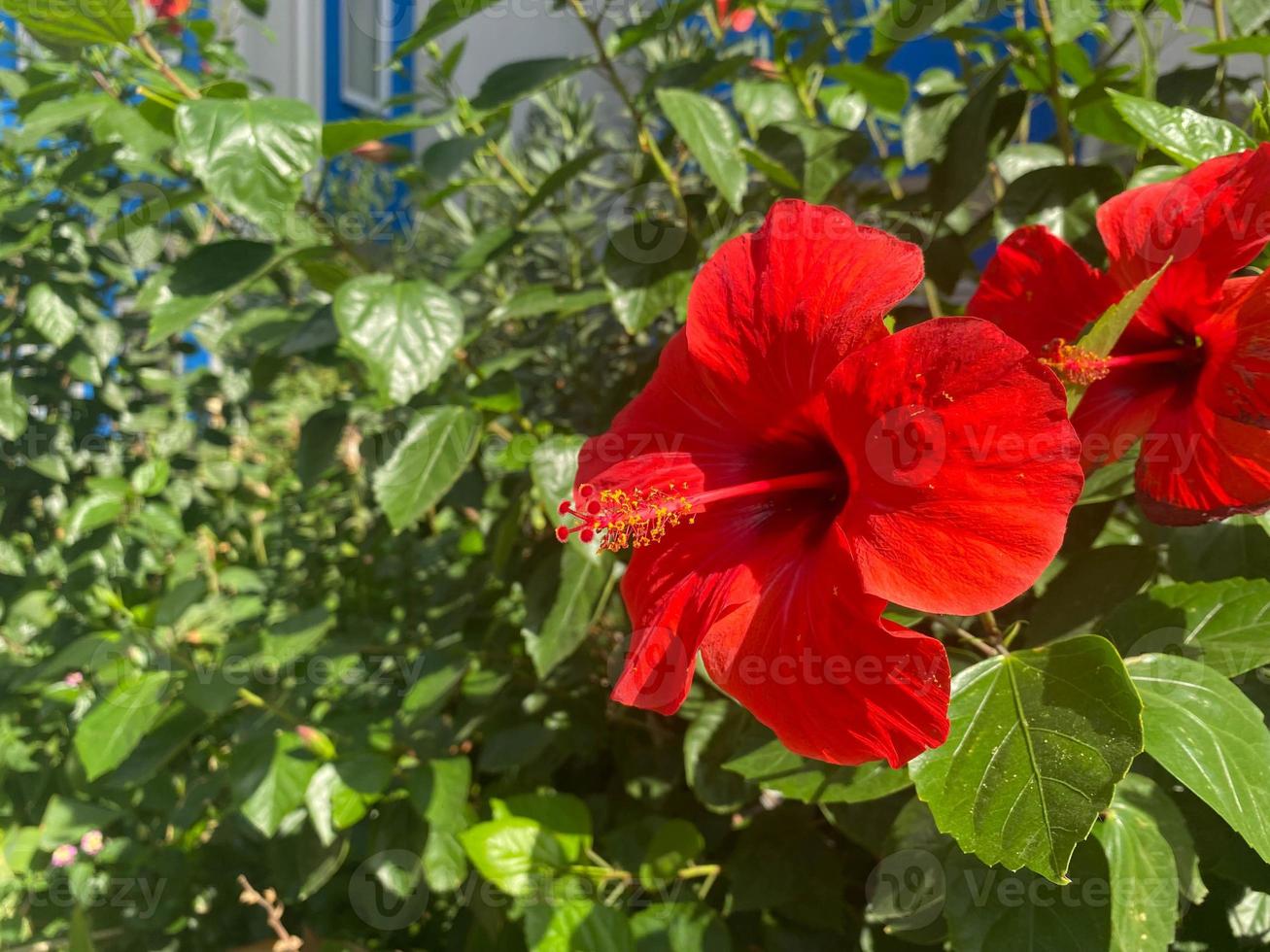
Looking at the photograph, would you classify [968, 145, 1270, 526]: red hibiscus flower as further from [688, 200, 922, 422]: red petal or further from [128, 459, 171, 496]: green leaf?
[128, 459, 171, 496]: green leaf

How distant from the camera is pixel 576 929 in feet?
3.39

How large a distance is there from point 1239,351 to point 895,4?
2.20ft

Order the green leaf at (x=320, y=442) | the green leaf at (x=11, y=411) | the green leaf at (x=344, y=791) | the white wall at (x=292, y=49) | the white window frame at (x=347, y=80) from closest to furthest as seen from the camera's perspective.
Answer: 1. the green leaf at (x=344, y=791)
2. the green leaf at (x=320, y=442)
3. the green leaf at (x=11, y=411)
4. the white wall at (x=292, y=49)
5. the white window frame at (x=347, y=80)

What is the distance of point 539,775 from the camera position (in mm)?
1409

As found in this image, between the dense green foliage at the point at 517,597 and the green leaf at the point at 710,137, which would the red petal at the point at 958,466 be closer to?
the dense green foliage at the point at 517,597

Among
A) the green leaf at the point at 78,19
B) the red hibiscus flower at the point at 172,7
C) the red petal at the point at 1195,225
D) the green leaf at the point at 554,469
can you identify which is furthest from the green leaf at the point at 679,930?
the red hibiscus flower at the point at 172,7

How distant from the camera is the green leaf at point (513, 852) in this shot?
45.2 inches

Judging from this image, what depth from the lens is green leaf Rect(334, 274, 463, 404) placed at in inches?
41.1

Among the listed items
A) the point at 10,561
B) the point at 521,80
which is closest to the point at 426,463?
the point at 521,80

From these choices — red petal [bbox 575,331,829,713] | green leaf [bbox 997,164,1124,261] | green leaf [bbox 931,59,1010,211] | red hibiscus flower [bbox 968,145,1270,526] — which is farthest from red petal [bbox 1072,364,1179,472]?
green leaf [bbox 931,59,1010,211]

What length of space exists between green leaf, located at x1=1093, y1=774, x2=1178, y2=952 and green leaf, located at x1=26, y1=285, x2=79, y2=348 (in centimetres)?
204

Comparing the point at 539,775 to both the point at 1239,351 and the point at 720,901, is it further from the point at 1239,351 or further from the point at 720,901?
the point at 1239,351

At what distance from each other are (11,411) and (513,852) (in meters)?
1.51

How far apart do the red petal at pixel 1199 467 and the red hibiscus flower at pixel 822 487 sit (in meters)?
0.18
